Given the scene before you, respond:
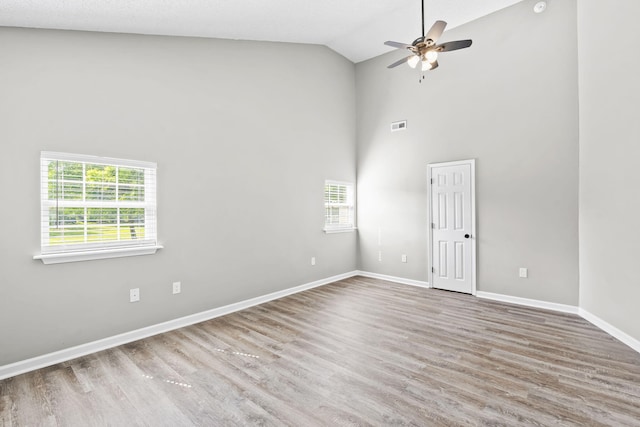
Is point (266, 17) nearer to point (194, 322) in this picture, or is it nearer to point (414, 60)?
point (414, 60)

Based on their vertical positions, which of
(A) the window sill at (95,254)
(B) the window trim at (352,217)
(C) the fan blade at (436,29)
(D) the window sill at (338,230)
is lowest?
(A) the window sill at (95,254)

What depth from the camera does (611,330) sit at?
3266 millimetres

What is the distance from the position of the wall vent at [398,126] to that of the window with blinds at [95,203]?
4076 millimetres

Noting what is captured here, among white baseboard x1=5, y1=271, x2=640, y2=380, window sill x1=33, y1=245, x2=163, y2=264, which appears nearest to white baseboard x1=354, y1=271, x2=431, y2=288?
white baseboard x1=5, y1=271, x2=640, y2=380

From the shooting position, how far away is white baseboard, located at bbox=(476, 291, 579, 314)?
402 centimetres

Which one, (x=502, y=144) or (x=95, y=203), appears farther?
(x=502, y=144)

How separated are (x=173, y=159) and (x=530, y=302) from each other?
16.6 feet

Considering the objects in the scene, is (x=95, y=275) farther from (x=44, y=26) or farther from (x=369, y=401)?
(x=369, y=401)

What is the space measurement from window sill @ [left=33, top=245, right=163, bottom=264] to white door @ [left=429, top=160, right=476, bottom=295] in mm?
4135

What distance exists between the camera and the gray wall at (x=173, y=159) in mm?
2607

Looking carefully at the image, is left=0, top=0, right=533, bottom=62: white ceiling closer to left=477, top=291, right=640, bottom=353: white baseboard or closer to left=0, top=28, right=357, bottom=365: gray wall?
left=0, top=28, right=357, bottom=365: gray wall

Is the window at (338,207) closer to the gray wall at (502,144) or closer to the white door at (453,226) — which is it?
the gray wall at (502,144)

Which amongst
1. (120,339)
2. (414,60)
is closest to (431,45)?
(414,60)

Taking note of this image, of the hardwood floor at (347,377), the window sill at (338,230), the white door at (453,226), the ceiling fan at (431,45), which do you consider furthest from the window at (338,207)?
the ceiling fan at (431,45)
